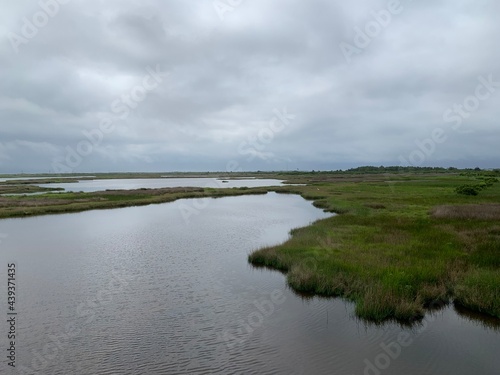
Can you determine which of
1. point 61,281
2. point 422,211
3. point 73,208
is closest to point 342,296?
point 61,281

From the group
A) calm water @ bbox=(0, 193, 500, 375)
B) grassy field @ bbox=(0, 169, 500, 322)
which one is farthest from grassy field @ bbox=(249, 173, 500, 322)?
calm water @ bbox=(0, 193, 500, 375)

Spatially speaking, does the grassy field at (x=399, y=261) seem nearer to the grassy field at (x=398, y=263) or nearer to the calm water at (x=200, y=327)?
the grassy field at (x=398, y=263)

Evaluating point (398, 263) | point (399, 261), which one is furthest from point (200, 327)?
point (399, 261)

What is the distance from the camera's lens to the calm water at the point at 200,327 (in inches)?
452

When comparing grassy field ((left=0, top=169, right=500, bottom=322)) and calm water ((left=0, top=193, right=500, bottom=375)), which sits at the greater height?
grassy field ((left=0, top=169, right=500, bottom=322))

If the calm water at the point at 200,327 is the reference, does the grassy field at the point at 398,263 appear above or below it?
above

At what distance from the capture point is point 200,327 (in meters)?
14.2

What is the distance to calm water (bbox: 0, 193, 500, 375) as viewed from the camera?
37.7 feet

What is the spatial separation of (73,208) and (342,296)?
49.6 m

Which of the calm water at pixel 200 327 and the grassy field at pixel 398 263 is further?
the grassy field at pixel 398 263

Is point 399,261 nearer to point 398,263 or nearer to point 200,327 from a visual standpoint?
point 398,263

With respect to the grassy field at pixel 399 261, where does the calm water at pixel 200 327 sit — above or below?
below

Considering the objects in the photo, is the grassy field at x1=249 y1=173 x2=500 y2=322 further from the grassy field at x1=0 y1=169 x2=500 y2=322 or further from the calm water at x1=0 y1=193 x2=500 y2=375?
the calm water at x1=0 y1=193 x2=500 y2=375

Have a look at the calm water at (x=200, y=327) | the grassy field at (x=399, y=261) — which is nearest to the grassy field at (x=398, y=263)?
the grassy field at (x=399, y=261)
